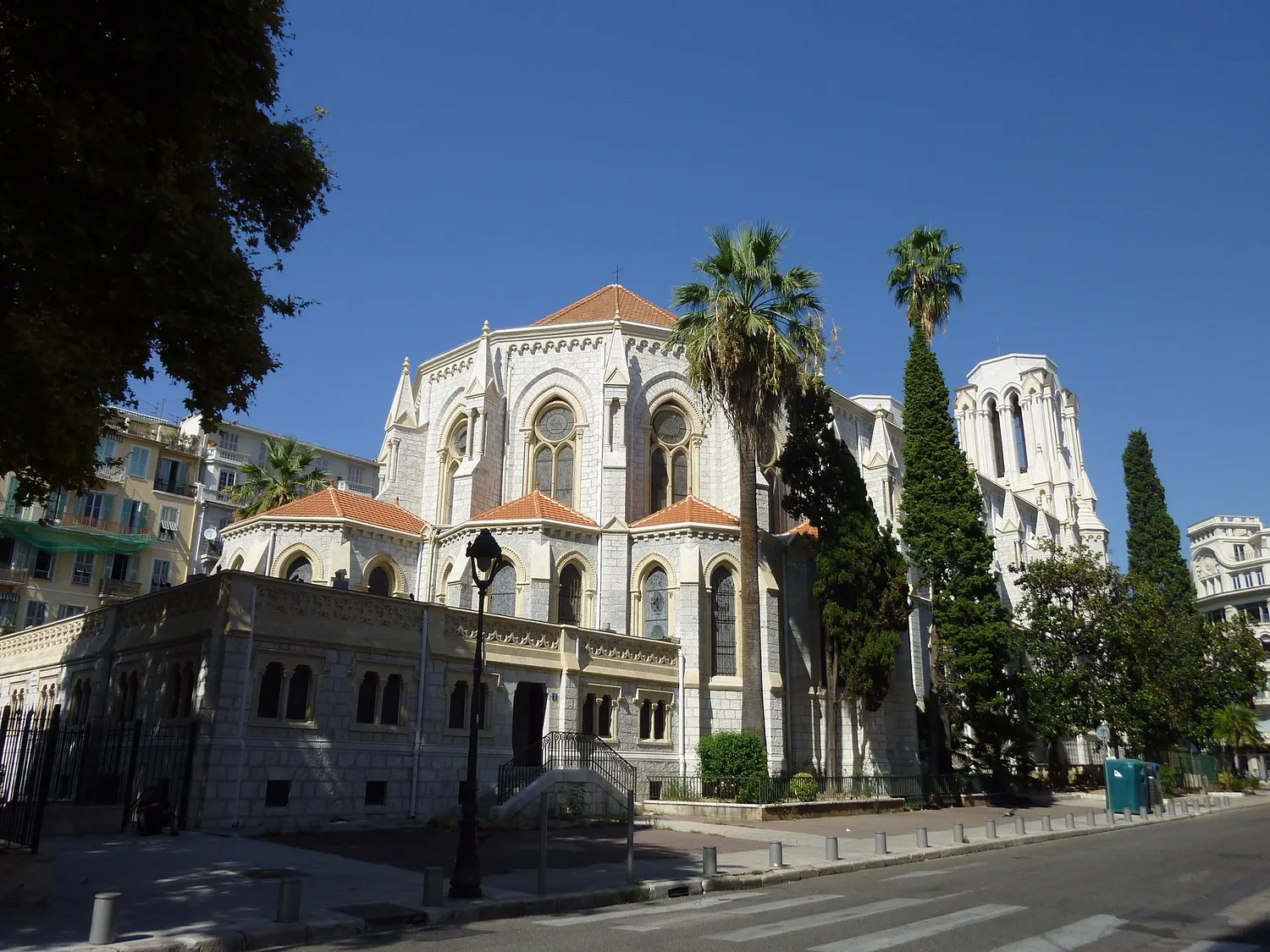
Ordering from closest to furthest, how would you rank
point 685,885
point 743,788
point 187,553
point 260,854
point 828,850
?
1. point 685,885
2. point 260,854
3. point 828,850
4. point 743,788
5. point 187,553

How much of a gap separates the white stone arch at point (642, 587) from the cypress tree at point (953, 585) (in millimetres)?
10365

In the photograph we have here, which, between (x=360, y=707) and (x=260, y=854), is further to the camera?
(x=360, y=707)

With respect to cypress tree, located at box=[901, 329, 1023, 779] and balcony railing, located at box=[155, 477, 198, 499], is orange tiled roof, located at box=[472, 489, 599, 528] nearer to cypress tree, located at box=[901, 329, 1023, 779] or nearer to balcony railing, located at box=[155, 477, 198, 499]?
cypress tree, located at box=[901, 329, 1023, 779]

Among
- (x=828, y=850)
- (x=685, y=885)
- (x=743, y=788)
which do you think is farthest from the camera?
(x=743, y=788)

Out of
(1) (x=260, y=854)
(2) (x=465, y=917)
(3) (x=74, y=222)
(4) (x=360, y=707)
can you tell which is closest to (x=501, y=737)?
(4) (x=360, y=707)

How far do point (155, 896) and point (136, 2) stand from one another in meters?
10.3

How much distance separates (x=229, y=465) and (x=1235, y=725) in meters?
63.7

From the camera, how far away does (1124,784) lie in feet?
97.6

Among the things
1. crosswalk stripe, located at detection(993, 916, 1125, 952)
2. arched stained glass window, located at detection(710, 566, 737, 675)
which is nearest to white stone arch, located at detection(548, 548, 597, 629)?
arched stained glass window, located at detection(710, 566, 737, 675)

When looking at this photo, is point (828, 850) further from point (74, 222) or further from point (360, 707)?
point (74, 222)

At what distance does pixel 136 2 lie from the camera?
33.4 feet

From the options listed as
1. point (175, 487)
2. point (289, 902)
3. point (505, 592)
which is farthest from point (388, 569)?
point (289, 902)

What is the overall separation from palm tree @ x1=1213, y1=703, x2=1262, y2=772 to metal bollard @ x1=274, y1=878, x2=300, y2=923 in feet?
172

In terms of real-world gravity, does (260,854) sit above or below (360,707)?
below
